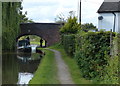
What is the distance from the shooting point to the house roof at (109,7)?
2443 centimetres

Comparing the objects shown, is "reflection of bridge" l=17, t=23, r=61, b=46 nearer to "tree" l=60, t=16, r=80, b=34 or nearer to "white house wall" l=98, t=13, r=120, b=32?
"tree" l=60, t=16, r=80, b=34

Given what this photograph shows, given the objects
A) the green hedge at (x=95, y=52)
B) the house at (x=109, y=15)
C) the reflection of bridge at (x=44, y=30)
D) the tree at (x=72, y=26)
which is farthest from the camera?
the reflection of bridge at (x=44, y=30)

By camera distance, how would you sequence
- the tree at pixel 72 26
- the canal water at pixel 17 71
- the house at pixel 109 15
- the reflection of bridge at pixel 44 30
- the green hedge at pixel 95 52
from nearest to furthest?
the green hedge at pixel 95 52 → the canal water at pixel 17 71 → the house at pixel 109 15 → the tree at pixel 72 26 → the reflection of bridge at pixel 44 30

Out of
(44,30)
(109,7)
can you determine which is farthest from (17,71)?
(44,30)

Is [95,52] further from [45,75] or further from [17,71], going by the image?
[17,71]

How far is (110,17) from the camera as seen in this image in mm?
24516

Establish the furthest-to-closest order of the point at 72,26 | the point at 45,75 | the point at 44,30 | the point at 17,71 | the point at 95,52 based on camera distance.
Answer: the point at 44,30, the point at 72,26, the point at 17,71, the point at 45,75, the point at 95,52

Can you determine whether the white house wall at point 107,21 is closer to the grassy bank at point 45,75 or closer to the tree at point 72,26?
the tree at point 72,26

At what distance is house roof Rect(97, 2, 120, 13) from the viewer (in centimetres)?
2443

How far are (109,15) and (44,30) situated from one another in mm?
20859

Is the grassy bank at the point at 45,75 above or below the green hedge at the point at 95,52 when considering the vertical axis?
A: below

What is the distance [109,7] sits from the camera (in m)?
25.1

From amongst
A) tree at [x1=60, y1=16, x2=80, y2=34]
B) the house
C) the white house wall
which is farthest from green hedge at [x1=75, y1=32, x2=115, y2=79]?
tree at [x1=60, y1=16, x2=80, y2=34]

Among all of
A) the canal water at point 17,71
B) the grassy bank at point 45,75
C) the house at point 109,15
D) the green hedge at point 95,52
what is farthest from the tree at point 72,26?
the green hedge at point 95,52
